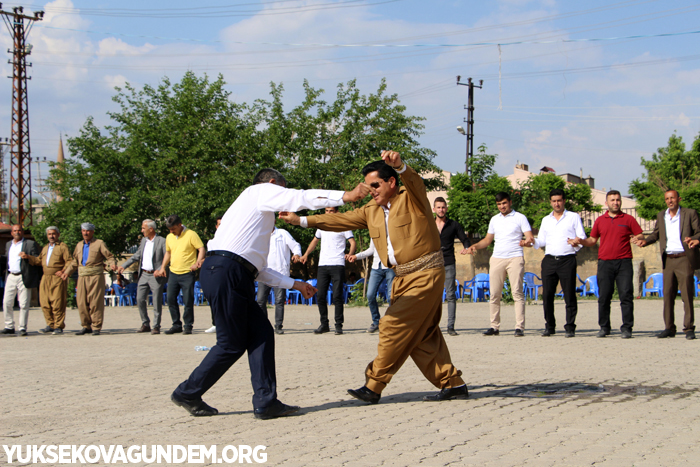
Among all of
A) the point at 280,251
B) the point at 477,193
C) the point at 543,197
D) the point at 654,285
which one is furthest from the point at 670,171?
the point at 280,251

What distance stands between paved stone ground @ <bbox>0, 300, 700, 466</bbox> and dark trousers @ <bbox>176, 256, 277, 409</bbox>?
0.83ft

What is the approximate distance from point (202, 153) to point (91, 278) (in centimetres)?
1686

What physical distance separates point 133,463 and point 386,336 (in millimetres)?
2214

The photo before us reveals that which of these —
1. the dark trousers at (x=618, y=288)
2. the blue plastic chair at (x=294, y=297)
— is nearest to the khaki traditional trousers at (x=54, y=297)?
the dark trousers at (x=618, y=288)

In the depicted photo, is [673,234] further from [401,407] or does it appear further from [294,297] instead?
[294,297]

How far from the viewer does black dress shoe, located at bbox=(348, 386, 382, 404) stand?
5301 millimetres

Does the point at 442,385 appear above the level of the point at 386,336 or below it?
below

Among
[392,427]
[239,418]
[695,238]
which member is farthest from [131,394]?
[695,238]

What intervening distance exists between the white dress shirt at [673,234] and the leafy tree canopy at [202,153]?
17.0m

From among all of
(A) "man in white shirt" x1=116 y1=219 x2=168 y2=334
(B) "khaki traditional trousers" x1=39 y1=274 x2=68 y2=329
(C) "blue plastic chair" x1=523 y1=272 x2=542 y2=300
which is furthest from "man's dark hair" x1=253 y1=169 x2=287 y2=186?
(C) "blue plastic chair" x1=523 y1=272 x2=542 y2=300

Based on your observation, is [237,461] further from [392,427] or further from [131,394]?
[131,394]

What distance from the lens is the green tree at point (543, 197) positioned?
29.8 m

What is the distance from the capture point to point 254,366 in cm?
499

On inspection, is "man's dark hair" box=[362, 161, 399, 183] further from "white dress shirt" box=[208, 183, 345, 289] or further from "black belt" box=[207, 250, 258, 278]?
"black belt" box=[207, 250, 258, 278]
